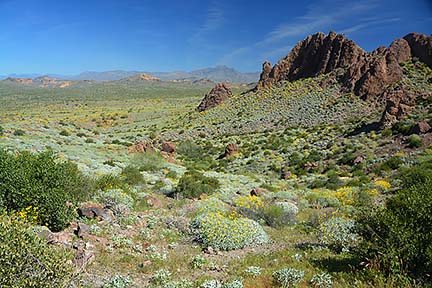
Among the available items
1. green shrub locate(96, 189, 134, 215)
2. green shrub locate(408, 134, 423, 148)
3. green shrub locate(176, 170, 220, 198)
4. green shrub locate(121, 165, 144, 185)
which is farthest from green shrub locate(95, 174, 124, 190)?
green shrub locate(408, 134, 423, 148)

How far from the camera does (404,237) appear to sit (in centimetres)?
609

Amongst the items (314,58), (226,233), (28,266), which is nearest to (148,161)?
(226,233)

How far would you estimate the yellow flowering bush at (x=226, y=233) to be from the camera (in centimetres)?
938

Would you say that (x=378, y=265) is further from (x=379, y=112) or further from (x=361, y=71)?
(x=361, y=71)

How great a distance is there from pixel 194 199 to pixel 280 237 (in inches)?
207

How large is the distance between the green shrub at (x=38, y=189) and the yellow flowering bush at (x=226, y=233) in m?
3.85

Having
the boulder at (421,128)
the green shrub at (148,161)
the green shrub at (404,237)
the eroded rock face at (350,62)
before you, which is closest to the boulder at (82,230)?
the green shrub at (404,237)

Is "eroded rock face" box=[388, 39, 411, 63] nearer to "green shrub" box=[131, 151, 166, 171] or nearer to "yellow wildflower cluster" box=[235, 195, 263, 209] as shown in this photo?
"green shrub" box=[131, 151, 166, 171]

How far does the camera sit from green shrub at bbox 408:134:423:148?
23234 mm

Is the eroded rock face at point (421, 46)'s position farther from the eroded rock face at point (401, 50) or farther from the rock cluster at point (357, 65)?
the eroded rock face at point (401, 50)

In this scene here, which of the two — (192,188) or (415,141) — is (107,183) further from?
(415,141)

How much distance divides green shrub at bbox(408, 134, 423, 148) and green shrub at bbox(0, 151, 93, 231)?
22.5 meters

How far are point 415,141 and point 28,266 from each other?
985 inches

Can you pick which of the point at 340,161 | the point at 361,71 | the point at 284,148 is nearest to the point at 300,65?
the point at 361,71
